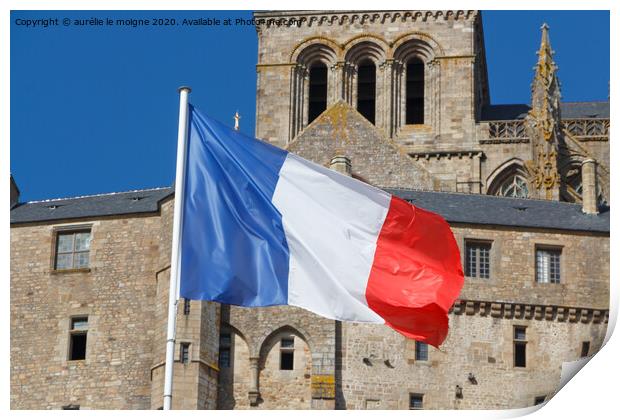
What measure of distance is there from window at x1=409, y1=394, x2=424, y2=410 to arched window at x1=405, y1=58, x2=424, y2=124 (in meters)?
29.1

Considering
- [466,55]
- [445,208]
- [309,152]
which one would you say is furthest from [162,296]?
[466,55]

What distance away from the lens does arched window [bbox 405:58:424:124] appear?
76000mm

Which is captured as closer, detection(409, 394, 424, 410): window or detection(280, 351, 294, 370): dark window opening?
detection(409, 394, 424, 410): window

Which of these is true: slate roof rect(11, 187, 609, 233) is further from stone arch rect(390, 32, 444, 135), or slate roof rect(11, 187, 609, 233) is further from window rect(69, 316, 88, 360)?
stone arch rect(390, 32, 444, 135)

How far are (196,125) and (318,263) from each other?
256 centimetres

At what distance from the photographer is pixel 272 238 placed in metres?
26.5

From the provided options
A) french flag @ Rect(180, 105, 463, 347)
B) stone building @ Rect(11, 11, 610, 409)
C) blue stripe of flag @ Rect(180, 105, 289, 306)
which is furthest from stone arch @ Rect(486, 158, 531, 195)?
blue stripe of flag @ Rect(180, 105, 289, 306)

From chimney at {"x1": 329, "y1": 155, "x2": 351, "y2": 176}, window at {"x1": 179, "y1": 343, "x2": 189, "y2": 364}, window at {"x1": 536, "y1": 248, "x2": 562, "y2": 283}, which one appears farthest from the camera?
chimney at {"x1": 329, "y1": 155, "x2": 351, "y2": 176}

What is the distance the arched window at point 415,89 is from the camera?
76000 millimetres

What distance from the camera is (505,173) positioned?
230ft

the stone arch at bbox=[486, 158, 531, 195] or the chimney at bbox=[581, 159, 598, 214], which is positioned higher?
the stone arch at bbox=[486, 158, 531, 195]

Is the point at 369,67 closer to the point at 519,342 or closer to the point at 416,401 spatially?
the point at 519,342

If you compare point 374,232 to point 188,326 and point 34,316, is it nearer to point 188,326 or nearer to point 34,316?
Result: point 188,326

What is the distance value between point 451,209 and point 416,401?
20.2ft
